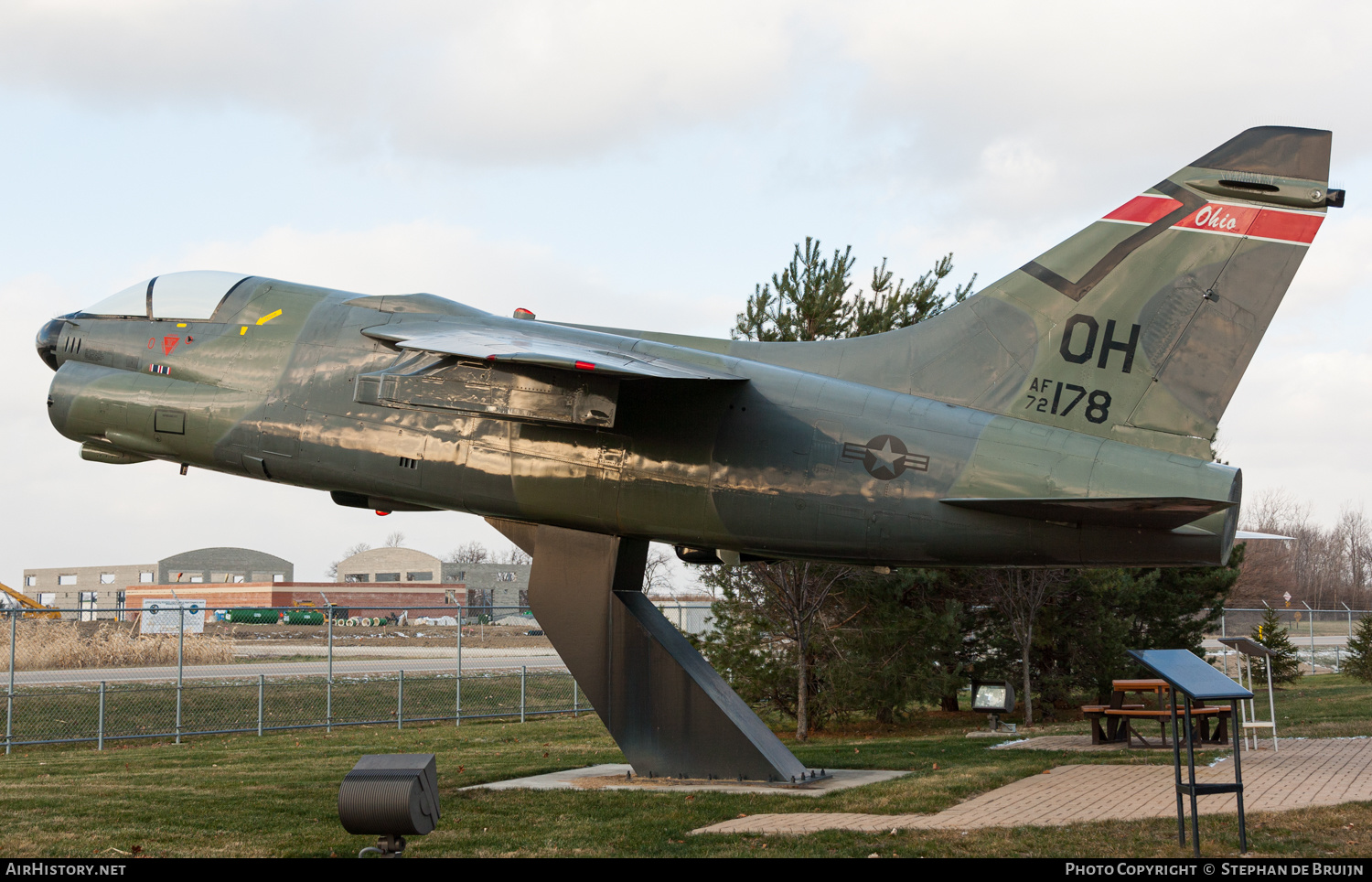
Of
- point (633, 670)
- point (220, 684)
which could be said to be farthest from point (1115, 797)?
point (220, 684)

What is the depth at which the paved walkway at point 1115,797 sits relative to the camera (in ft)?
31.0

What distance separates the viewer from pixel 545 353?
8812 millimetres

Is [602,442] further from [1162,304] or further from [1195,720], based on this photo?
[1195,720]

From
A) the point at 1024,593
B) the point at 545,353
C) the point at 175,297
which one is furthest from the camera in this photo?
the point at 1024,593

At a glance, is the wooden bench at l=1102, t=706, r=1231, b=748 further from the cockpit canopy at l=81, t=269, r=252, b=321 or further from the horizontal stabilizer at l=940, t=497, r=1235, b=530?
the cockpit canopy at l=81, t=269, r=252, b=321

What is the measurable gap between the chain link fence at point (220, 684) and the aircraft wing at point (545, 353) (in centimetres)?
1009

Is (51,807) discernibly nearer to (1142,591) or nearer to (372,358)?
(372,358)

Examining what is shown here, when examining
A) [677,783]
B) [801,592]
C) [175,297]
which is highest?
[175,297]

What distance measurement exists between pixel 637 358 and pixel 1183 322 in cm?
506

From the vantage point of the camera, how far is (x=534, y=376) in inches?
402

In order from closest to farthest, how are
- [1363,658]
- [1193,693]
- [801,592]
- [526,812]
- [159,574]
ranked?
[1193,693] < [526,812] < [801,592] < [1363,658] < [159,574]

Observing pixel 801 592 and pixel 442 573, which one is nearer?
pixel 801 592

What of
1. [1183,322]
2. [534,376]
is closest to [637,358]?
[534,376]

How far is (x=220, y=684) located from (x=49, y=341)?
39.7ft
